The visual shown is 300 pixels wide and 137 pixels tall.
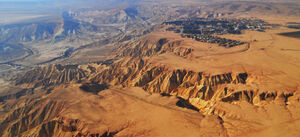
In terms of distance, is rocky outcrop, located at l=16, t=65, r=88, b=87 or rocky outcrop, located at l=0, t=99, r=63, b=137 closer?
rocky outcrop, located at l=0, t=99, r=63, b=137

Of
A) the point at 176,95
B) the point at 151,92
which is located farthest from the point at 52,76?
the point at 176,95

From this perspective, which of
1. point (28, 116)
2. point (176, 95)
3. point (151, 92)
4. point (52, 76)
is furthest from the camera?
point (52, 76)

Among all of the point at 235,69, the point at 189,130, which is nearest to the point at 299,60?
the point at 235,69

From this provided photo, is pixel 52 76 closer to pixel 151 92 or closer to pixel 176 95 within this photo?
pixel 151 92

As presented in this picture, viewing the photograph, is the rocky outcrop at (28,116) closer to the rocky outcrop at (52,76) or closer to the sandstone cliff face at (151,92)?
the sandstone cliff face at (151,92)

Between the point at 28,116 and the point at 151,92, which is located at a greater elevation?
the point at 151,92

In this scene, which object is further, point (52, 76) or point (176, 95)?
point (52, 76)

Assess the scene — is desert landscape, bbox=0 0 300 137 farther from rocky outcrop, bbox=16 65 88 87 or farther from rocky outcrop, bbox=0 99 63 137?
rocky outcrop, bbox=16 65 88 87

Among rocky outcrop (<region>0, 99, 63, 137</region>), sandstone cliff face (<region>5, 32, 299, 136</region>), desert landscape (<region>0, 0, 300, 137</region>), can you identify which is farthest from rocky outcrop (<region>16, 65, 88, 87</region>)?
rocky outcrop (<region>0, 99, 63, 137</region>)

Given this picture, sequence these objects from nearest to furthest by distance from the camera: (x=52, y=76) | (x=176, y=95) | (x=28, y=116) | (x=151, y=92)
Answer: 1. (x=28, y=116)
2. (x=176, y=95)
3. (x=151, y=92)
4. (x=52, y=76)

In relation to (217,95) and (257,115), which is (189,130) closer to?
(257,115)

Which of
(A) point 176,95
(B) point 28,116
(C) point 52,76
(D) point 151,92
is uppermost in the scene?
(D) point 151,92
